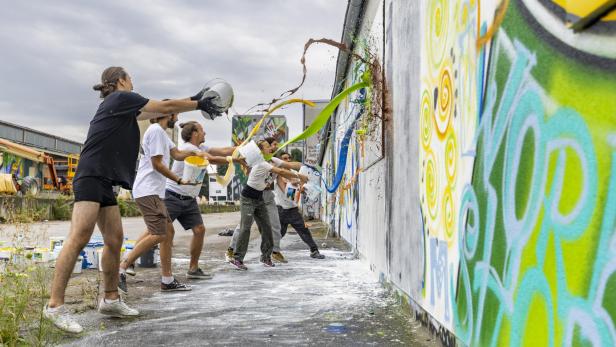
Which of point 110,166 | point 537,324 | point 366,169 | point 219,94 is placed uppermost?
point 219,94

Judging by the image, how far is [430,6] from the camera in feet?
12.8

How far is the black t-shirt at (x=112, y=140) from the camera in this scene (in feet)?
14.2

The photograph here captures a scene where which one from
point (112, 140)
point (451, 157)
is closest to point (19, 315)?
point (112, 140)

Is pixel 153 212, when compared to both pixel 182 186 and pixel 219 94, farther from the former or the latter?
pixel 219 94

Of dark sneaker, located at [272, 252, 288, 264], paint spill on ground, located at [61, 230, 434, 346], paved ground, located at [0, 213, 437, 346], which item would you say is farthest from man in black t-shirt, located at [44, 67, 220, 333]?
dark sneaker, located at [272, 252, 288, 264]

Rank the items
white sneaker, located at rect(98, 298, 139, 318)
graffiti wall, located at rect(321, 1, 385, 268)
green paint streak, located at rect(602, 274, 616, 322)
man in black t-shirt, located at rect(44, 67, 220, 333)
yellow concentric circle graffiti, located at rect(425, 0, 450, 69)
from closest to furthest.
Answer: green paint streak, located at rect(602, 274, 616, 322) < yellow concentric circle graffiti, located at rect(425, 0, 450, 69) < man in black t-shirt, located at rect(44, 67, 220, 333) < white sneaker, located at rect(98, 298, 139, 318) < graffiti wall, located at rect(321, 1, 385, 268)

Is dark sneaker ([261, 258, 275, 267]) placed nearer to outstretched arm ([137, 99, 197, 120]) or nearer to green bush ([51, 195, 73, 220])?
outstretched arm ([137, 99, 197, 120])

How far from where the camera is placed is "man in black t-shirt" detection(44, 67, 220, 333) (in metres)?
4.20

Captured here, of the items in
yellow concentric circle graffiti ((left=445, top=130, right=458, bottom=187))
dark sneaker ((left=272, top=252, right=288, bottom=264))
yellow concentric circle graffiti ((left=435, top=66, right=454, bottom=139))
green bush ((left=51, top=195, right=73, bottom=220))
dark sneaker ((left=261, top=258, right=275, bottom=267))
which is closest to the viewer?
yellow concentric circle graffiti ((left=445, top=130, right=458, bottom=187))

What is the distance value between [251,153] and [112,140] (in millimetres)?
3322

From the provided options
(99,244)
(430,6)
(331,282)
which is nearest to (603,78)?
(430,6)

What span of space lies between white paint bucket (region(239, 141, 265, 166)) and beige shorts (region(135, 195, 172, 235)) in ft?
7.13

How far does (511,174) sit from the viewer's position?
2248 millimetres

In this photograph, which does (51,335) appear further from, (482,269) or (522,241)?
(522,241)
